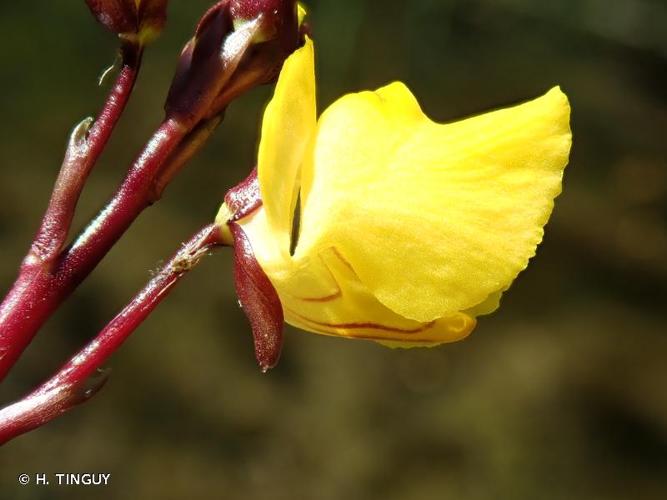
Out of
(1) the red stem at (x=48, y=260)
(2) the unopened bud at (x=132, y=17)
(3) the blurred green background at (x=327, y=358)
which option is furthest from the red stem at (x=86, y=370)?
(3) the blurred green background at (x=327, y=358)

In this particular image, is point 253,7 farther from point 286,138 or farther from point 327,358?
point 327,358

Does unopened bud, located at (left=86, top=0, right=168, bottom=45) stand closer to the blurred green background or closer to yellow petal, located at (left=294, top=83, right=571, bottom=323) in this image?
yellow petal, located at (left=294, top=83, right=571, bottom=323)

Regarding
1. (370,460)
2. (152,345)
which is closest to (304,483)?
(370,460)

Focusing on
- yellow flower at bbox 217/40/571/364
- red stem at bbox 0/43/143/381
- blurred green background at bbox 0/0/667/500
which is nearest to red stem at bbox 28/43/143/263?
red stem at bbox 0/43/143/381

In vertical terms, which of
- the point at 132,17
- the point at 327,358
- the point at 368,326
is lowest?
the point at 327,358

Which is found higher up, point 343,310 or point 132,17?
point 132,17

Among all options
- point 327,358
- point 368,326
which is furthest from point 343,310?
point 327,358

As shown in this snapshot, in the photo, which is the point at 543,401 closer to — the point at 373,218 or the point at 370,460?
the point at 370,460
